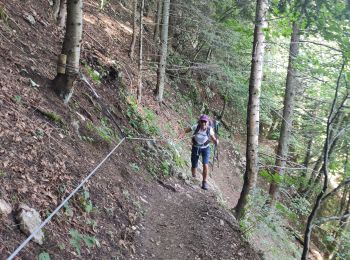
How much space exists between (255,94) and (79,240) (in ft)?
16.1

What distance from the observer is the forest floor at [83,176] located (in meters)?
4.39

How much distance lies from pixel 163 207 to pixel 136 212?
1.19 metres

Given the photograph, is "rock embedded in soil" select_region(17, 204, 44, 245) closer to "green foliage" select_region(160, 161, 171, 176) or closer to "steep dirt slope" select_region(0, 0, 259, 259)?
"steep dirt slope" select_region(0, 0, 259, 259)

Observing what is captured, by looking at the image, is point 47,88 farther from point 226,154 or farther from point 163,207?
point 226,154

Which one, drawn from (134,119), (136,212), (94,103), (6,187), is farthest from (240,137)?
(6,187)

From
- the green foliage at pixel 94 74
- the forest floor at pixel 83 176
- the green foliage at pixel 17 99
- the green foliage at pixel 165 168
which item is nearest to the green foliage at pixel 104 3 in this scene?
the forest floor at pixel 83 176

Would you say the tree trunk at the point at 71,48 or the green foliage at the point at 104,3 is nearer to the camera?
the tree trunk at the point at 71,48

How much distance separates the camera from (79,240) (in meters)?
4.42

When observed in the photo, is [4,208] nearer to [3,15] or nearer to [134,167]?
[134,167]

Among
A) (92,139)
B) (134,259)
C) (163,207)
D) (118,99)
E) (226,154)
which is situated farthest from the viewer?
(226,154)

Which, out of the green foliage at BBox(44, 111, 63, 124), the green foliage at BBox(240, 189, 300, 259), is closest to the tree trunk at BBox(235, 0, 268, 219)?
the green foliage at BBox(240, 189, 300, 259)

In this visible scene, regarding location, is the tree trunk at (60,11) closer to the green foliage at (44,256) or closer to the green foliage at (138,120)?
the green foliage at (138,120)

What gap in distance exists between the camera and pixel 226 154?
61.8ft

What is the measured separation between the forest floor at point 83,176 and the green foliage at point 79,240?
2cm
